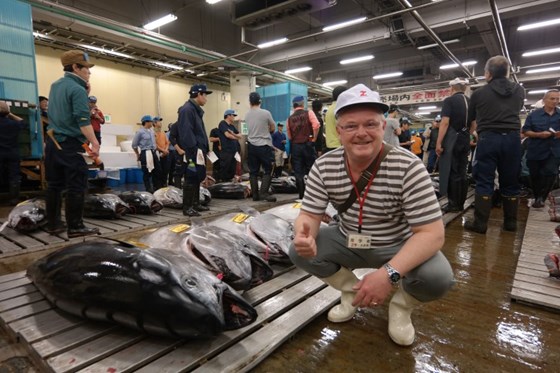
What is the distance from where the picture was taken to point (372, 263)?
5.86 feet

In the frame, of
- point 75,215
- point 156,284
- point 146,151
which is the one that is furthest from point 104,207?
point 156,284

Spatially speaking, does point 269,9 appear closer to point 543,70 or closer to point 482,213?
point 482,213

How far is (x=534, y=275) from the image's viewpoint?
248cm

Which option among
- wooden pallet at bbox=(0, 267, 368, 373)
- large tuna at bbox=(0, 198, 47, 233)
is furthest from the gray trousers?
large tuna at bbox=(0, 198, 47, 233)

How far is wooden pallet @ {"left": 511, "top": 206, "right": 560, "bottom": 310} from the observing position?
6.98 feet

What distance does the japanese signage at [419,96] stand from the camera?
16.9 m

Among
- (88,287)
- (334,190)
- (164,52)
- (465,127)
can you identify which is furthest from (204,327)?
(164,52)

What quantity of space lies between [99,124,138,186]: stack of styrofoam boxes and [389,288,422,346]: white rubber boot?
854 centimetres

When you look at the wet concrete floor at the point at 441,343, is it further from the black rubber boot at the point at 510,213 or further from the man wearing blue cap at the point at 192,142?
the man wearing blue cap at the point at 192,142

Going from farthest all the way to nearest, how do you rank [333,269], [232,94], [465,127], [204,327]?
[232,94], [465,127], [333,269], [204,327]

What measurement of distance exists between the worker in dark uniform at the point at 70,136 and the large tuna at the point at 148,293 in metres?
1.91

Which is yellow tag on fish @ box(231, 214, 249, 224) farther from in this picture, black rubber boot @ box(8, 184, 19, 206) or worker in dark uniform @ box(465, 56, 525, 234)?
black rubber boot @ box(8, 184, 19, 206)

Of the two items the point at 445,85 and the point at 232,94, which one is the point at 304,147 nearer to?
the point at 232,94

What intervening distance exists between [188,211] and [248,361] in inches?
137
